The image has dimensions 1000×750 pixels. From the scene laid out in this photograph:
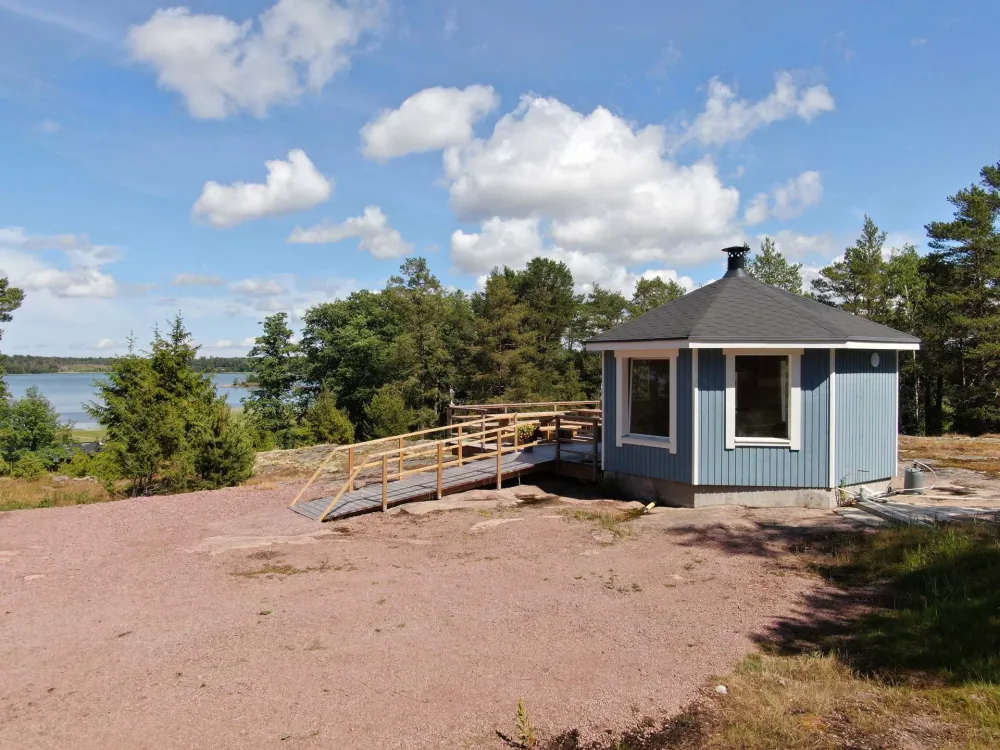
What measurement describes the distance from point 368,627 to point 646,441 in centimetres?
610

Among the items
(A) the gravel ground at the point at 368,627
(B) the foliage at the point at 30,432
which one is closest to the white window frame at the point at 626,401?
(A) the gravel ground at the point at 368,627

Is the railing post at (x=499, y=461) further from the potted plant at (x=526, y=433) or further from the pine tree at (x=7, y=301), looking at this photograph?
the pine tree at (x=7, y=301)

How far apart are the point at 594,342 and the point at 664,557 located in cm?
468

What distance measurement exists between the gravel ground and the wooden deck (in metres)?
0.80

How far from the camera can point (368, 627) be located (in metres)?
5.28

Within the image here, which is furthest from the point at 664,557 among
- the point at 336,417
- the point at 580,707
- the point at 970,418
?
the point at 970,418

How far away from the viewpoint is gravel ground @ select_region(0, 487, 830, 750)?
12.4ft

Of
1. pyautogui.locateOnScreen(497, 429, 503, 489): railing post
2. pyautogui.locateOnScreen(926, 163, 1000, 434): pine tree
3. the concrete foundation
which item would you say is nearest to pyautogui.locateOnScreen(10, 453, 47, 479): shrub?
pyautogui.locateOnScreen(497, 429, 503, 489): railing post

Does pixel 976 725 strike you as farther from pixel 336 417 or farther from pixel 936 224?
pixel 936 224

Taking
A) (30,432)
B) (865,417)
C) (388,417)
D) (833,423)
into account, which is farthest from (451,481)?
(30,432)

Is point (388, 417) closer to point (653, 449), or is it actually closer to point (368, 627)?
point (653, 449)

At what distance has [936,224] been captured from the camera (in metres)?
27.8

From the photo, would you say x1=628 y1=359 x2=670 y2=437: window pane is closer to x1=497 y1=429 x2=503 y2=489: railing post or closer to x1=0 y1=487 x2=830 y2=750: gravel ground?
x1=0 y1=487 x2=830 y2=750: gravel ground

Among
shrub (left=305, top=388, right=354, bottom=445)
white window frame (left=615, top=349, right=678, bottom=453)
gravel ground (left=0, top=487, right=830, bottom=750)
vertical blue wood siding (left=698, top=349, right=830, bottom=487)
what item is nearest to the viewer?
gravel ground (left=0, top=487, right=830, bottom=750)
